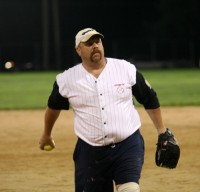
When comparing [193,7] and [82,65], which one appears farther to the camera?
[193,7]

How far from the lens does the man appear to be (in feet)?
19.5

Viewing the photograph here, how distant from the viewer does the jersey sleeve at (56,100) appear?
613 centimetres

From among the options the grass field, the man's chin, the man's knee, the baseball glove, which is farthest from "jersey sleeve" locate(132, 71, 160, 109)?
the grass field

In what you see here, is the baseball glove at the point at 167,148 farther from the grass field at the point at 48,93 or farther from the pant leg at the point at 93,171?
the grass field at the point at 48,93

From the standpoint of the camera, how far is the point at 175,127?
46.5 feet

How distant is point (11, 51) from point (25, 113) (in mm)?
35148

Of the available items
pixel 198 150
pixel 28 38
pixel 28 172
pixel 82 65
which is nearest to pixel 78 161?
pixel 82 65

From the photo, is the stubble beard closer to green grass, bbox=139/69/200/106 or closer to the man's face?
the man's face

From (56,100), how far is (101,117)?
46 centimetres

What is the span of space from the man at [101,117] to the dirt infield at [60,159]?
245 centimetres

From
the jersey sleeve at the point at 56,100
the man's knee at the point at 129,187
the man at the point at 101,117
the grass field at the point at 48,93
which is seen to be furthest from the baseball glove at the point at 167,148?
the grass field at the point at 48,93

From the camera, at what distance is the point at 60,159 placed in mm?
10688

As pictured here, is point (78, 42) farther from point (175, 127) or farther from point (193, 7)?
point (193, 7)

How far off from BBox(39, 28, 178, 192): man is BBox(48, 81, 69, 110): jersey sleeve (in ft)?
0.14
